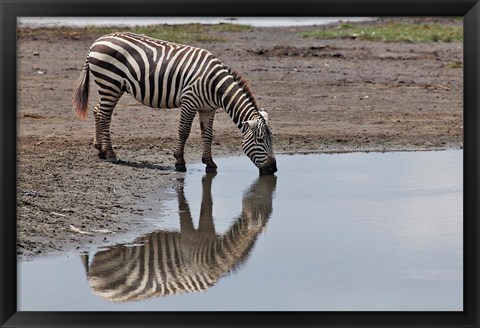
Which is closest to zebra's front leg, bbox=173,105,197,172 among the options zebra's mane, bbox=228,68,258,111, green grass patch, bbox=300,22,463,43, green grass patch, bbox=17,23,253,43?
zebra's mane, bbox=228,68,258,111

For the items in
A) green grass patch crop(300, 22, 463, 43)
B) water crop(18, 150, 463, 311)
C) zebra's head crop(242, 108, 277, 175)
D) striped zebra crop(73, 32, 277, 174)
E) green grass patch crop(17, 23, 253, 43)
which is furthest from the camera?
green grass patch crop(300, 22, 463, 43)

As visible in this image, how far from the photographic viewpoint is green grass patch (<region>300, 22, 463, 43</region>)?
73.5 ft

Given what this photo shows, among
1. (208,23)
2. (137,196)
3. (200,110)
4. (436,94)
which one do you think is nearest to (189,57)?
(200,110)

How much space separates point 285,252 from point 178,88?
415cm

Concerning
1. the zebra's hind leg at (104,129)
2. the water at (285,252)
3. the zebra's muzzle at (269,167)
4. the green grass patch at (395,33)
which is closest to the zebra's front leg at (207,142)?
the water at (285,252)

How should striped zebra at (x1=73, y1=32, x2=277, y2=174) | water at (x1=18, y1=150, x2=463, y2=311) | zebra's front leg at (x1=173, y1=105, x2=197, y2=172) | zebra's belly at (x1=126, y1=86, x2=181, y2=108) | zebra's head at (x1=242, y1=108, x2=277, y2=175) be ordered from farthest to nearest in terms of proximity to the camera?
1. zebra's belly at (x1=126, y1=86, x2=181, y2=108)
2. zebra's front leg at (x1=173, y1=105, x2=197, y2=172)
3. striped zebra at (x1=73, y1=32, x2=277, y2=174)
4. zebra's head at (x1=242, y1=108, x2=277, y2=175)
5. water at (x1=18, y1=150, x2=463, y2=311)

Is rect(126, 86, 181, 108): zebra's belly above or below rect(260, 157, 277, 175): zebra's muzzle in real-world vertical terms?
above

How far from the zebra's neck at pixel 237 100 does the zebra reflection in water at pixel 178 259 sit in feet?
5.60

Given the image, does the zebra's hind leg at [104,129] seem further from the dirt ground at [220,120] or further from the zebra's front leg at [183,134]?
the zebra's front leg at [183,134]

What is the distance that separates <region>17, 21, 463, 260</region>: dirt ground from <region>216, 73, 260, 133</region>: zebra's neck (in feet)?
3.03

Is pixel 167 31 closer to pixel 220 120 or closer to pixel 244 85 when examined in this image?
pixel 220 120

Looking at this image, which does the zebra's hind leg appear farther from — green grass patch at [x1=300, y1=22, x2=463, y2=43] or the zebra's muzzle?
green grass patch at [x1=300, y1=22, x2=463, y2=43]
